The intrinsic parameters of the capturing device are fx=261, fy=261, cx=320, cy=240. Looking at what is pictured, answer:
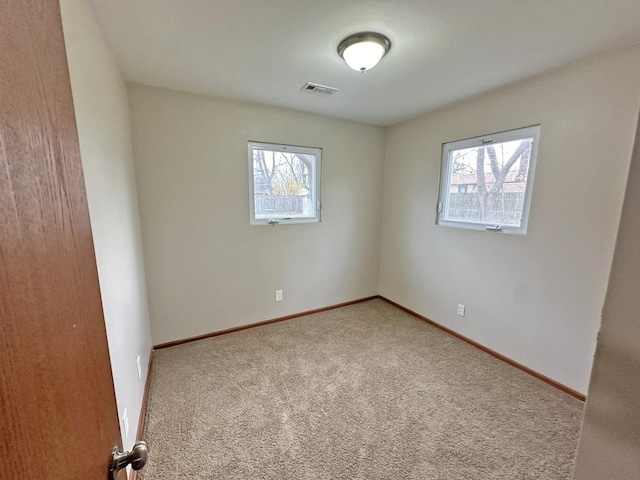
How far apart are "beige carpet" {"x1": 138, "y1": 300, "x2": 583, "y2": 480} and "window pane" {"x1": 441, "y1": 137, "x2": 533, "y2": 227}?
4.24ft

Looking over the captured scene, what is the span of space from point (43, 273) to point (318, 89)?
2.31m

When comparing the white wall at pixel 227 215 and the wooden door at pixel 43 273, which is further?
the white wall at pixel 227 215

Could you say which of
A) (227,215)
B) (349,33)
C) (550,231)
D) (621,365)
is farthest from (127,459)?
(550,231)

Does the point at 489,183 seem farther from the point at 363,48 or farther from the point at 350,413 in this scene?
the point at 350,413

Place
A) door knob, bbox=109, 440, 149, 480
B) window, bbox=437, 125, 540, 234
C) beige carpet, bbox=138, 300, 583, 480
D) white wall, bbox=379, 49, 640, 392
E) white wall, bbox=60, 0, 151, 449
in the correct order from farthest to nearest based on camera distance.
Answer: window, bbox=437, 125, 540, 234, white wall, bbox=379, 49, 640, 392, beige carpet, bbox=138, 300, 583, 480, white wall, bbox=60, 0, 151, 449, door knob, bbox=109, 440, 149, 480

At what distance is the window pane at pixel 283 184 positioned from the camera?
2721 mm

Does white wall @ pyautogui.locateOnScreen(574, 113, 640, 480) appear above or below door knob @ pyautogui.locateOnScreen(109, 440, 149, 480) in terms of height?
above

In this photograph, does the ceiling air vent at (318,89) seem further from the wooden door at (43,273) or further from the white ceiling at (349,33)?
the wooden door at (43,273)

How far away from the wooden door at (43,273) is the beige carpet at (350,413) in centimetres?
121

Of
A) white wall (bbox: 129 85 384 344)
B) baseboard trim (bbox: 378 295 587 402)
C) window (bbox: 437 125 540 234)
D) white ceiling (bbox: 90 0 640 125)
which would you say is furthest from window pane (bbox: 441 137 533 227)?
baseboard trim (bbox: 378 295 587 402)

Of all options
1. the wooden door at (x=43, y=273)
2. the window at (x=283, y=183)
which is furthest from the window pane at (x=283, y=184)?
the wooden door at (x=43, y=273)

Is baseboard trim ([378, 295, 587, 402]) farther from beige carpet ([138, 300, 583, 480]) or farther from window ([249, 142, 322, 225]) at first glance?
window ([249, 142, 322, 225])

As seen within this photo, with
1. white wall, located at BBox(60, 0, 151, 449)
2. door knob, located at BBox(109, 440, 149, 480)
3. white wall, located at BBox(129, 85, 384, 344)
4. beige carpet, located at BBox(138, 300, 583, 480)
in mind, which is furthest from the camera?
white wall, located at BBox(129, 85, 384, 344)

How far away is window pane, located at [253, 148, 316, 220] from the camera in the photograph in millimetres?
2721
